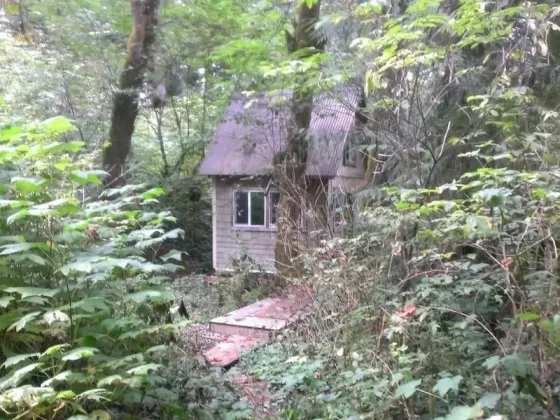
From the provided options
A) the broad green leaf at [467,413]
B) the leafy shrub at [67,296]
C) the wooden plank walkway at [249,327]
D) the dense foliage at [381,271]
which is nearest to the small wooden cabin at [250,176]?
the wooden plank walkway at [249,327]

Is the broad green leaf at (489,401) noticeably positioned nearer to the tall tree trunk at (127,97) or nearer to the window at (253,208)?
the tall tree trunk at (127,97)

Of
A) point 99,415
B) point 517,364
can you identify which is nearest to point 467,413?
point 517,364

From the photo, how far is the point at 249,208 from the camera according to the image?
14453 millimetres

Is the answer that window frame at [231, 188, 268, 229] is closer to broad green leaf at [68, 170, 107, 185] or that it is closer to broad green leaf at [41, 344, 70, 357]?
broad green leaf at [68, 170, 107, 185]

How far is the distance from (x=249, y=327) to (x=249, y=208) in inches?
286

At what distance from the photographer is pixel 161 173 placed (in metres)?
16.2

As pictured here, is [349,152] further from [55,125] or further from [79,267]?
[79,267]

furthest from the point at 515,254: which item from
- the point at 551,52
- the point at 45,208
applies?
the point at 551,52

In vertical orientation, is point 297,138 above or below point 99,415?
above

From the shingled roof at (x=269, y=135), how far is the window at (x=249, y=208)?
0.83m

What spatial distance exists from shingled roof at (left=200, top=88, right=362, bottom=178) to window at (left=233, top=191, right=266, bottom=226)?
83cm

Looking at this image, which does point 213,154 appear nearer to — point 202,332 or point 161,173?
point 161,173

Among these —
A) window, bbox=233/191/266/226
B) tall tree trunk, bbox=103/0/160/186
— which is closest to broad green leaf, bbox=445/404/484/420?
tall tree trunk, bbox=103/0/160/186

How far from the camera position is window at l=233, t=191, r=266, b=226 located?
47.0 ft
